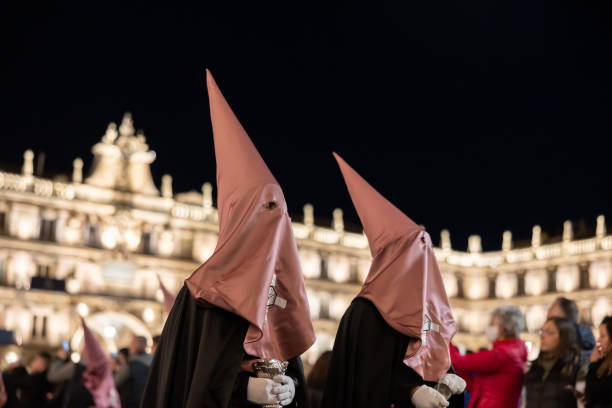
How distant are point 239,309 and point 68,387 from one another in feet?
27.7

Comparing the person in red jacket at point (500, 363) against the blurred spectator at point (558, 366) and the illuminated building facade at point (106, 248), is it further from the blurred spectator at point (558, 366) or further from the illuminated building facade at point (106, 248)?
the illuminated building facade at point (106, 248)

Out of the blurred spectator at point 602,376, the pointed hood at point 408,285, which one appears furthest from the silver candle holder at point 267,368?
the blurred spectator at point 602,376

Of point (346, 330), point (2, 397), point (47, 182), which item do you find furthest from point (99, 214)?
point (346, 330)

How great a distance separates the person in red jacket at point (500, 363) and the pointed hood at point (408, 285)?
1.30 metres

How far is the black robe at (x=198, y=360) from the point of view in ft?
15.8

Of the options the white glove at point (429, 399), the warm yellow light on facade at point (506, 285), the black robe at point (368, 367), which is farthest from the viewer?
the warm yellow light on facade at point (506, 285)

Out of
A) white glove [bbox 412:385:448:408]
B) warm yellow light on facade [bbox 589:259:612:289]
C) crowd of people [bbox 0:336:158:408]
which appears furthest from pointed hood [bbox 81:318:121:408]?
warm yellow light on facade [bbox 589:259:612:289]

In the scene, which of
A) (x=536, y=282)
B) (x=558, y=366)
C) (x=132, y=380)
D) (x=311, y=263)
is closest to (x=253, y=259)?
(x=558, y=366)

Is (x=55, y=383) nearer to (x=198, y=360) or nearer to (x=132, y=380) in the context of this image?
(x=132, y=380)

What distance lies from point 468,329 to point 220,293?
62404mm

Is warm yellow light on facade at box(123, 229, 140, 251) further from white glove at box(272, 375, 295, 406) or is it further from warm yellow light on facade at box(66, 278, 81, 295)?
white glove at box(272, 375, 295, 406)

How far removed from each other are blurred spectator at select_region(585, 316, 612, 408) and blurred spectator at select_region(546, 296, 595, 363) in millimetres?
604

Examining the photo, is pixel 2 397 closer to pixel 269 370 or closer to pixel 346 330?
pixel 346 330

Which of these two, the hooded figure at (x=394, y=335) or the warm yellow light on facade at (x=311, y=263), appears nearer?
the hooded figure at (x=394, y=335)
